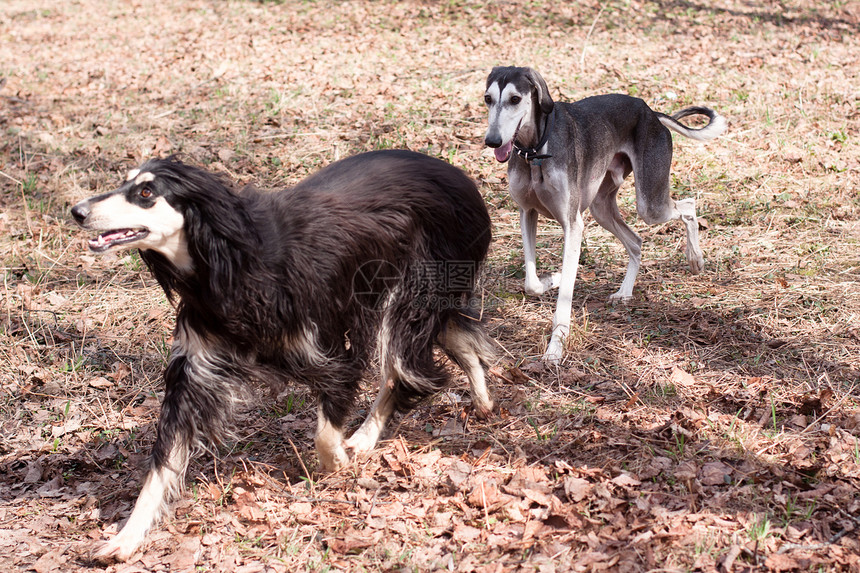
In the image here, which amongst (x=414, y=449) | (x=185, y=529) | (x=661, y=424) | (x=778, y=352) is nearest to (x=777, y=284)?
(x=778, y=352)

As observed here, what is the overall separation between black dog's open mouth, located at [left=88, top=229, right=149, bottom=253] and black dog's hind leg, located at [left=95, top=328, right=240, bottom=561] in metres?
0.58

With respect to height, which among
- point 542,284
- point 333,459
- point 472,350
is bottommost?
point 542,284

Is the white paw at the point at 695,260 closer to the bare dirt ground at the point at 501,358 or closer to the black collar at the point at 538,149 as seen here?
the bare dirt ground at the point at 501,358

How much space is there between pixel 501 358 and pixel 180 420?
7.54 feet

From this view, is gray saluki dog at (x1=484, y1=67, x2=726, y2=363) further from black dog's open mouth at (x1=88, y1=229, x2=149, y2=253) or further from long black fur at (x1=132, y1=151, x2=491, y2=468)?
black dog's open mouth at (x1=88, y1=229, x2=149, y2=253)

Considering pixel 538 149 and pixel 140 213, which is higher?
pixel 140 213

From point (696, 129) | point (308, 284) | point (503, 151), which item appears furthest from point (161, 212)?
point (696, 129)

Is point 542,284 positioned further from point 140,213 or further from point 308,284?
point 140,213

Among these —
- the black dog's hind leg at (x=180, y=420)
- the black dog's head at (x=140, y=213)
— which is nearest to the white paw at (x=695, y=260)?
the black dog's hind leg at (x=180, y=420)

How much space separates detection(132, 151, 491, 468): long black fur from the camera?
131 inches

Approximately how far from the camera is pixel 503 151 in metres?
4.92

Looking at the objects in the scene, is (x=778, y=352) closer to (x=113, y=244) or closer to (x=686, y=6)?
(x=113, y=244)

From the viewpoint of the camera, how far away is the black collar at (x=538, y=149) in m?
5.07

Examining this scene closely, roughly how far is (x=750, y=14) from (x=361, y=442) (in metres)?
12.6
